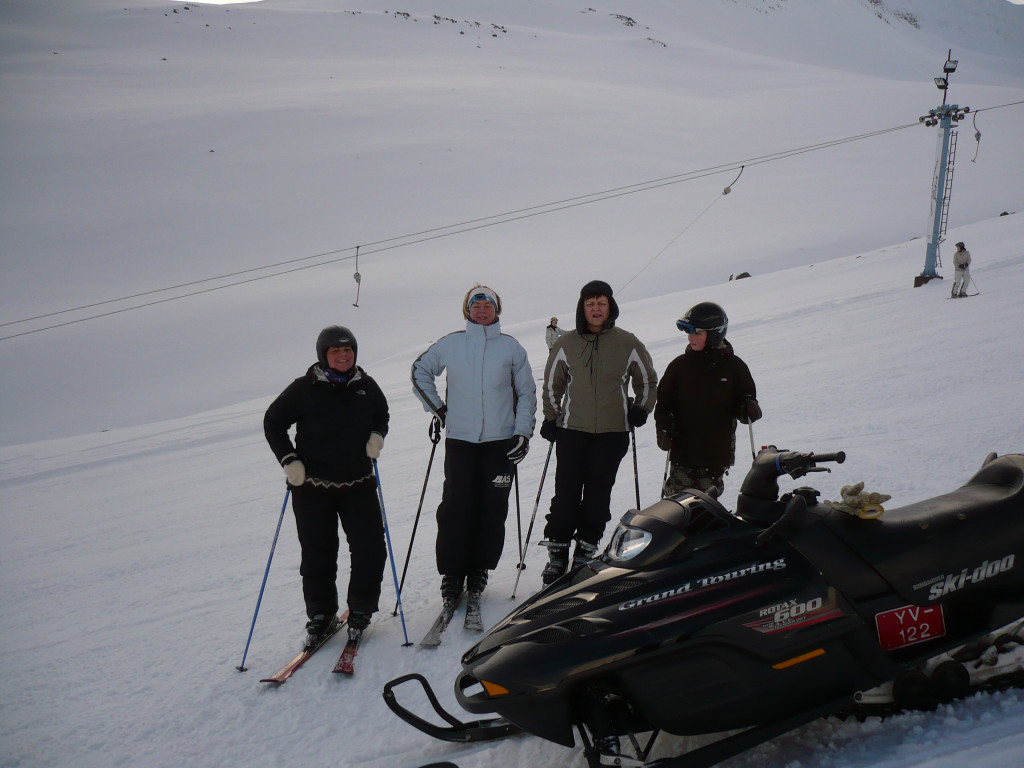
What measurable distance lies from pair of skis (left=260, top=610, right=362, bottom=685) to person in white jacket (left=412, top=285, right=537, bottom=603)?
0.60m

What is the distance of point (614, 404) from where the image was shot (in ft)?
13.6

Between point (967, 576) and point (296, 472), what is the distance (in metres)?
3.15

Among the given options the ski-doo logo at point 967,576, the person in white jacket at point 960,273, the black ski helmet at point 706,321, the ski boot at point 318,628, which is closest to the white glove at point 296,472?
the ski boot at point 318,628

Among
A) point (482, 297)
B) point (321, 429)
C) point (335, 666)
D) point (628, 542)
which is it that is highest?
point (482, 297)

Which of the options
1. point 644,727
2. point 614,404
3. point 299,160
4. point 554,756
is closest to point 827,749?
point 644,727

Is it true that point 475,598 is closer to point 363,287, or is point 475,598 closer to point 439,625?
point 439,625

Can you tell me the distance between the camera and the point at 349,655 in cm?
366

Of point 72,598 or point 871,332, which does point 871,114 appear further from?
point 72,598

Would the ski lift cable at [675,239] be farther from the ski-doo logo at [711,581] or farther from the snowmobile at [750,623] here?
the ski-doo logo at [711,581]

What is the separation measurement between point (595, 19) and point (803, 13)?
51.0 m

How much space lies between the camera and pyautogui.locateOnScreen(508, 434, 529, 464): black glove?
4.09m

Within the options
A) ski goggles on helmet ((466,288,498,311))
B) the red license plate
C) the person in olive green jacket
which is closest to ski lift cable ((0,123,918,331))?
the person in olive green jacket

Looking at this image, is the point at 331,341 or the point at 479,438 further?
the point at 479,438

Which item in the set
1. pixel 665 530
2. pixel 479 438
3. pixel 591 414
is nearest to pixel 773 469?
pixel 665 530
